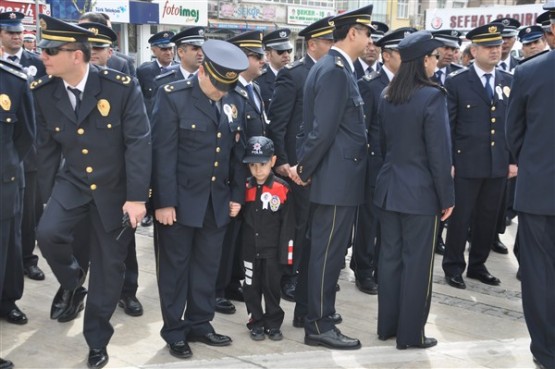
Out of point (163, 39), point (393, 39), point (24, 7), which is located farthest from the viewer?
point (24, 7)

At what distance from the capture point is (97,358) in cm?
372

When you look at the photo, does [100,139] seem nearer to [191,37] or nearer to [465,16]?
[191,37]

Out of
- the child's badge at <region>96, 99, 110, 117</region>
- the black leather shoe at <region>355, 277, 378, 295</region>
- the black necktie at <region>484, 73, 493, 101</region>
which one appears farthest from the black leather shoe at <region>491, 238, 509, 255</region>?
the child's badge at <region>96, 99, 110, 117</region>

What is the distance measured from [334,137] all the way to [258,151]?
0.52 meters

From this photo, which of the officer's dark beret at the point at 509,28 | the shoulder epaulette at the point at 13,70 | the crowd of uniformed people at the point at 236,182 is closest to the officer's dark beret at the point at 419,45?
the crowd of uniformed people at the point at 236,182

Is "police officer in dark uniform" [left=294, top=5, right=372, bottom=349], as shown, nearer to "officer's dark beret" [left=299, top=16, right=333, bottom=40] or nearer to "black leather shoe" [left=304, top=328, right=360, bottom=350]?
"black leather shoe" [left=304, top=328, right=360, bottom=350]

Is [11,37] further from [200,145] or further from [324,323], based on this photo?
[324,323]

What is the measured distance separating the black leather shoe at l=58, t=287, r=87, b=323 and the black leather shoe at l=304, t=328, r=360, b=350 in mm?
1648

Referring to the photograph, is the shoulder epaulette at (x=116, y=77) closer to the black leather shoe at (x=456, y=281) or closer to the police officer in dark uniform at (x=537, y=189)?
the police officer in dark uniform at (x=537, y=189)

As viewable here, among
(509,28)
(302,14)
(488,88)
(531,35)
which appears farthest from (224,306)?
(302,14)

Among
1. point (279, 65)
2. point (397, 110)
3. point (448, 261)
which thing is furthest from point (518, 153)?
point (279, 65)

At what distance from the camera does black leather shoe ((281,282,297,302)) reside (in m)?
5.06

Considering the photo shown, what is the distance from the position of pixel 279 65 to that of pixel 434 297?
2.91 m

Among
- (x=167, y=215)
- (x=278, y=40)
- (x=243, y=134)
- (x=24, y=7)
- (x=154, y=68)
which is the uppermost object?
(x=24, y=7)
